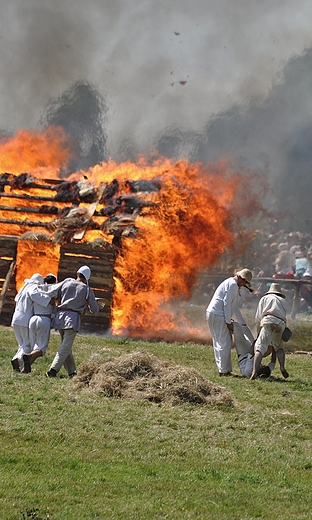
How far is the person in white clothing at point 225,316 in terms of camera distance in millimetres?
13664

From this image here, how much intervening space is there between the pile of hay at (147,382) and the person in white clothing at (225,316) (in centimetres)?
278

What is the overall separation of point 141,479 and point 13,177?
56.6 feet

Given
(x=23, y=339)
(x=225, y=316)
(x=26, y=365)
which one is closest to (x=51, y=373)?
(x=26, y=365)

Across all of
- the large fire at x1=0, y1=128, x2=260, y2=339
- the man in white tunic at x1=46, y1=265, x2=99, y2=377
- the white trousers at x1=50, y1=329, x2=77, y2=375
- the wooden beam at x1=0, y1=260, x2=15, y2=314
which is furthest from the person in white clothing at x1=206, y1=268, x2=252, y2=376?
the wooden beam at x1=0, y1=260, x2=15, y2=314

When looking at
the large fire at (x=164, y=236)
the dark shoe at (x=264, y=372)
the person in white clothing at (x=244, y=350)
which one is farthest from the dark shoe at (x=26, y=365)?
the large fire at (x=164, y=236)

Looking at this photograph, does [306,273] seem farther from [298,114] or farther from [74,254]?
[298,114]

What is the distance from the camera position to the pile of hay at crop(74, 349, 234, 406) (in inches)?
400

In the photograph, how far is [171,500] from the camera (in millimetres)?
6082

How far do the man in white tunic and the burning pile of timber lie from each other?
7104 mm

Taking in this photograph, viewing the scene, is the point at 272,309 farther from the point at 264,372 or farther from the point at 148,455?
the point at 148,455

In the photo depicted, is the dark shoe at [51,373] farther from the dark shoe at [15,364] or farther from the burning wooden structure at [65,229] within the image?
the burning wooden structure at [65,229]

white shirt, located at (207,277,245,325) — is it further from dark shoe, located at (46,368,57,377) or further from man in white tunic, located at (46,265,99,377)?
dark shoe, located at (46,368,57,377)

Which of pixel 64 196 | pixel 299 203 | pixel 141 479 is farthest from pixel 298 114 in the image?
pixel 141 479

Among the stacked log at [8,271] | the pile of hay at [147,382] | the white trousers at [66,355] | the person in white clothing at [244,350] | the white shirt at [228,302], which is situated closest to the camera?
the pile of hay at [147,382]
